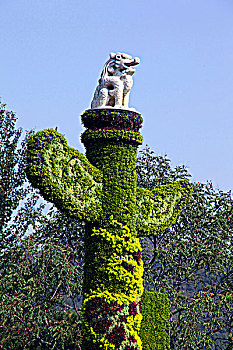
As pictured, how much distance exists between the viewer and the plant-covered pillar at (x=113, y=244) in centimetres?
787

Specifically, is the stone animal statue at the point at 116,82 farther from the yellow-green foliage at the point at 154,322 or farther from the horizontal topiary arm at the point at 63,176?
the yellow-green foliage at the point at 154,322

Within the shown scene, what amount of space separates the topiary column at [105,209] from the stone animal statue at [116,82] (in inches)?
9.8

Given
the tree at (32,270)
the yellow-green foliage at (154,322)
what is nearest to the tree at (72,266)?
the tree at (32,270)

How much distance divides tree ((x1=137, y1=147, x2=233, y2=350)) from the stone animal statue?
6014 millimetres

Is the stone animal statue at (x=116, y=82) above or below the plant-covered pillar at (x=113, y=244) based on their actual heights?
above

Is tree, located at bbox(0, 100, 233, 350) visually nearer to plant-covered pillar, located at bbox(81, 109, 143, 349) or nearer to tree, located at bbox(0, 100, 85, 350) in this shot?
tree, located at bbox(0, 100, 85, 350)

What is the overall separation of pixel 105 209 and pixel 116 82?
210 centimetres

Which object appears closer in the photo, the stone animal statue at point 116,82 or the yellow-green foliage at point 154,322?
the stone animal statue at point 116,82

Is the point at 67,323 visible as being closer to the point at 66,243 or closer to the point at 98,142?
the point at 66,243

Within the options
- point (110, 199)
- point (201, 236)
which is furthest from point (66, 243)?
point (110, 199)

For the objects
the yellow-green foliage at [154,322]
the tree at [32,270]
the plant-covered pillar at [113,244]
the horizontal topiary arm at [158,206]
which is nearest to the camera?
the plant-covered pillar at [113,244]

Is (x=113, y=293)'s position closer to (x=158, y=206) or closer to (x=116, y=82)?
(x=158, y=206)

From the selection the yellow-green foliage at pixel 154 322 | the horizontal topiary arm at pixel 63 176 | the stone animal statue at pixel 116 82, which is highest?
the stone animal statue at pixel 116 82

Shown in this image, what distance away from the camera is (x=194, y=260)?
14.1 m
